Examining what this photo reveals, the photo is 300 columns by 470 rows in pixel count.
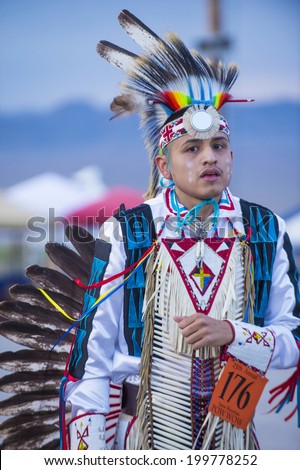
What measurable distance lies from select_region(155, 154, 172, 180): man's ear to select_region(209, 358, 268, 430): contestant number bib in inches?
22.2

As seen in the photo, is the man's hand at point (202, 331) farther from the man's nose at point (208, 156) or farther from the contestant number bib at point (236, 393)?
the man's nose at point (208, 156)

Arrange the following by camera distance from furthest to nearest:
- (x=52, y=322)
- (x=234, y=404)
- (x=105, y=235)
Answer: (x=52, y=322)
(x=105, y=235)
(x=234, y=404)

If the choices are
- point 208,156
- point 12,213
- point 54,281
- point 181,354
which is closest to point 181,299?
point 181,354

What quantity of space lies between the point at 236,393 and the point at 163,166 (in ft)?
2.23

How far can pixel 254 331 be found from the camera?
6.52 feet

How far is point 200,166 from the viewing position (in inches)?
80.2

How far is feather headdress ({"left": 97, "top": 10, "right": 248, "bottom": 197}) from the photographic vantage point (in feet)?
7.01

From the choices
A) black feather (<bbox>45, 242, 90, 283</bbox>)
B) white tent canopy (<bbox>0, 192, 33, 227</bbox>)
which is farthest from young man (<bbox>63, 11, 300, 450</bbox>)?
white tent canopy (<bbox>0, 192, 33, 227</bbox>)

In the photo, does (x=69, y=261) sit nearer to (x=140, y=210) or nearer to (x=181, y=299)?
(x=140, y=210)

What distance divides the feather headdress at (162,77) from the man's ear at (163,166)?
8cm
